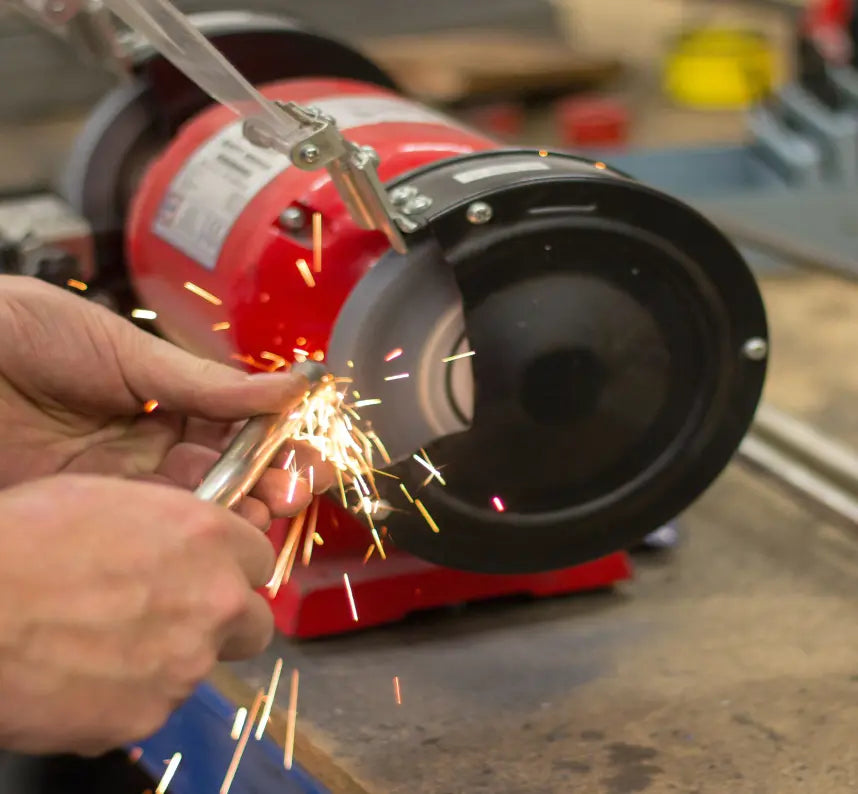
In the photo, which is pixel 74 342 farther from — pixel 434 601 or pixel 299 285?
pixel 434 601

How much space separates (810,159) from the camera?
2082 millimetres

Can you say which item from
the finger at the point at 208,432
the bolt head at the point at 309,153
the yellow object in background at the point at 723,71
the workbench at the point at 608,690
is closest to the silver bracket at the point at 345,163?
the bolt head at the point at 309,153

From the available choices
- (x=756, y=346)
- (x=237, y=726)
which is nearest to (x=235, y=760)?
(x=237, y=726)

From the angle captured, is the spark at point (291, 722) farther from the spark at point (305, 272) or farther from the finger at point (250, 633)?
the spark at point (305, 272)

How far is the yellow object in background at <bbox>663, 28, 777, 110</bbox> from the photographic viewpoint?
2992 mm

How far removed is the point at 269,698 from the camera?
929 millimetres

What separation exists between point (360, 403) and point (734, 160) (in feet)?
5.05

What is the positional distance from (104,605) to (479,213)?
15.2 inches

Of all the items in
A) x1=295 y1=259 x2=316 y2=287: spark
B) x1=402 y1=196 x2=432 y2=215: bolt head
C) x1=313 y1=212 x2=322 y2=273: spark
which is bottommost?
x1=295 y1=259 x2=316 y2=287: spark

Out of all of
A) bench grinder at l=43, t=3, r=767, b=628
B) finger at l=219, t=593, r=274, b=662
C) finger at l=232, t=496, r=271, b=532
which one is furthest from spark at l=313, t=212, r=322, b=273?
finger at l=219, t=593, r=274, b=662

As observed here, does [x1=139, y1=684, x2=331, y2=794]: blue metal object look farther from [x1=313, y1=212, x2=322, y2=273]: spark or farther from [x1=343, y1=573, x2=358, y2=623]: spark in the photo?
[x1=313, y1=212, x2=322, y2=273]: spark

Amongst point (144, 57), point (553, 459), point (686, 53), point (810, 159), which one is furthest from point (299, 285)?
point (686, 53)

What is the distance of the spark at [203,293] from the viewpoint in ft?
3.37

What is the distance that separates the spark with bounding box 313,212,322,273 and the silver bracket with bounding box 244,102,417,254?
0.07 m
